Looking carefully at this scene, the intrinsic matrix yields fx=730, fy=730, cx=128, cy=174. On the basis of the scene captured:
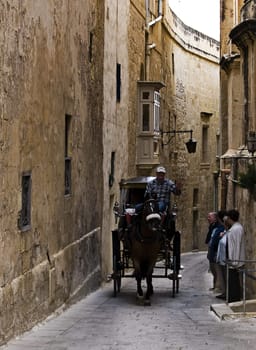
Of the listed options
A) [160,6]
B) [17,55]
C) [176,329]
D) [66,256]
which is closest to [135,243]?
[66,256]

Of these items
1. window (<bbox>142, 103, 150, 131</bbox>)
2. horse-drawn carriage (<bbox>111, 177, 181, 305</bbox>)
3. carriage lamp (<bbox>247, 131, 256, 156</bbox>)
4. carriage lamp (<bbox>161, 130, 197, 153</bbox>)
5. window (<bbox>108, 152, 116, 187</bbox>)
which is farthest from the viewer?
carriage lamp (<bbox>161, 130, 197, 153</bbox>)

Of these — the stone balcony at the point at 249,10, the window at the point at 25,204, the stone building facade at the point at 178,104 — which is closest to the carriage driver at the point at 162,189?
the window at the point at 25,204

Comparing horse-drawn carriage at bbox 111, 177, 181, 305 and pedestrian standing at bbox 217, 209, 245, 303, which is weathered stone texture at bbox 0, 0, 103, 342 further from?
pedestrian standing at bbox 217, 209, 245, 303

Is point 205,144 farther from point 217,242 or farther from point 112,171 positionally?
point 217,242

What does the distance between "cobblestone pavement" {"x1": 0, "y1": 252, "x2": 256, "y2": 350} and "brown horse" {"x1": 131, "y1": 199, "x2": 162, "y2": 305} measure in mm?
566

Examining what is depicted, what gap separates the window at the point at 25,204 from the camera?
9070 mm

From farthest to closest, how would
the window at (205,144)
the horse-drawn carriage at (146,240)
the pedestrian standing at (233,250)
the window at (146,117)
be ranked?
the window at (205,144), the window at (146,117), the horse-drawn carriage at (146,240), the pedestrian standing at (233,250)

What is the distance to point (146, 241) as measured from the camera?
12727mm

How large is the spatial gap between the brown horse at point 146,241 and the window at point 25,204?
3088mm

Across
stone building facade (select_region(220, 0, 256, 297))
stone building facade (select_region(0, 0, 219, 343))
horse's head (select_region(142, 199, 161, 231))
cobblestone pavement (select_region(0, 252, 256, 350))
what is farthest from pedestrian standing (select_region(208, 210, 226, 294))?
stone building facade (select_region(0, 0, 219, 343))

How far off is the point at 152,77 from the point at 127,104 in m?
5.16

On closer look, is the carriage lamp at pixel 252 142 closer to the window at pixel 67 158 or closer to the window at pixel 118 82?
the window at pixel 67 158

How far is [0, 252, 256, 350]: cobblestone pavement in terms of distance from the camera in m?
8.11

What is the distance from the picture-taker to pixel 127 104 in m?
22.3
